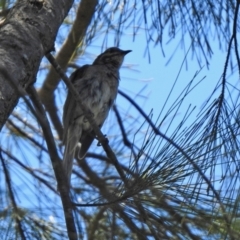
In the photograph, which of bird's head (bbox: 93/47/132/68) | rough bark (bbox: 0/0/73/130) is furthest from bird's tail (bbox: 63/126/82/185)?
rough bark (bbox: 0/0/73/130)

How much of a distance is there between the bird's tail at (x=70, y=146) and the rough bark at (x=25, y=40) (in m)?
1.38

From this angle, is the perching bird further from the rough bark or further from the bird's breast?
the rough bark

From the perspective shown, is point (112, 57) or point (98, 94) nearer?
point (98, 94)

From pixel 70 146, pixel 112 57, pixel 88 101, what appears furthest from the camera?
pixel 112 57

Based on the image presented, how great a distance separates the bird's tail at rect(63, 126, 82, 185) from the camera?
3528mm

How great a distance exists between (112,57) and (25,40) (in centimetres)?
249

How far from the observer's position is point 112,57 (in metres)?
4.39

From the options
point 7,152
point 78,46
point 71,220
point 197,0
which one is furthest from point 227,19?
point 71,220

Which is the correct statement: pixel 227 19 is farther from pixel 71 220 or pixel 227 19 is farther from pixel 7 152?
pixel 71 220

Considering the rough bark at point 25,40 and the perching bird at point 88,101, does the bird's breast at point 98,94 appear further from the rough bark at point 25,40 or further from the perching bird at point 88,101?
the rough bark at point 25,40

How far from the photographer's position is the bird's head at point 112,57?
436 centimetres

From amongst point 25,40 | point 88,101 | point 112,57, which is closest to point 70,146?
point 88,101

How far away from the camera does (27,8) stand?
2072 millimetres

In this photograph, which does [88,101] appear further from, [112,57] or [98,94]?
[112,57]
